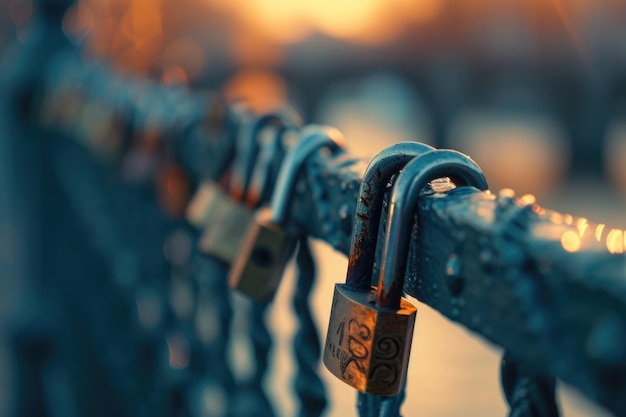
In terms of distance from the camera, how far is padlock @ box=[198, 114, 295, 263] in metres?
1.13

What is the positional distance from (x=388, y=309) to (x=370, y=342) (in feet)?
0.10

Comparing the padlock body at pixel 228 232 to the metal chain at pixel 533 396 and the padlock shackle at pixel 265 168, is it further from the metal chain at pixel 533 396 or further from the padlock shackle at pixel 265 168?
the metal chain at pixel 533 396

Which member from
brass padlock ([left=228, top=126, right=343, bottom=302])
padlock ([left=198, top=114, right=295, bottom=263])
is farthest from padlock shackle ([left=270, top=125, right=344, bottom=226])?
padlock ([left=198, top=114, right=295, bottom=263])

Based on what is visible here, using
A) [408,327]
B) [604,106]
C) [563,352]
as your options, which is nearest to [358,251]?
[408,327]

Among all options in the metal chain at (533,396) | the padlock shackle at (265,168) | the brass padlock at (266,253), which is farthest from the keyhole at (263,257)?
the metal chain at (533,396)

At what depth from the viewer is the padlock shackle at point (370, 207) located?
2.28 feet

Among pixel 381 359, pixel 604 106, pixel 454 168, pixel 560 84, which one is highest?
pixel 560 84

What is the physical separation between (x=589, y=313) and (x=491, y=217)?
119 millimetres

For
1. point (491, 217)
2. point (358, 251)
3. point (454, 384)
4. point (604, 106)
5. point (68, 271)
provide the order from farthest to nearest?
point (604, 106)
point (454, 384)
point (68, 271)
point (358, 251)
point (491, 217)

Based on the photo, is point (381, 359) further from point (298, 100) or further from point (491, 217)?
point (298, 100)

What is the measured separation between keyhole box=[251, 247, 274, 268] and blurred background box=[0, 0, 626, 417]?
35.2 ft

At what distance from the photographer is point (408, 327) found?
68 cm

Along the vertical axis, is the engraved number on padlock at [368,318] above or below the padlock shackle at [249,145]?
below

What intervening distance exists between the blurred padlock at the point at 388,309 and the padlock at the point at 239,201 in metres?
0.40
